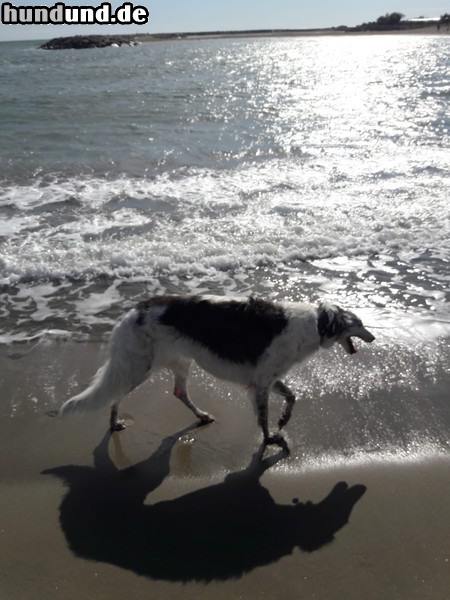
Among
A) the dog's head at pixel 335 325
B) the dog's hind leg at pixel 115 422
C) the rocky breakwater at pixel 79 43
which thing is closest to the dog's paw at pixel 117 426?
the dog's hind leg at pixel 115 422

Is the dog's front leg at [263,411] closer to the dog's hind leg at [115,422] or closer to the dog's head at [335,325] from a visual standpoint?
the dog's head at [335,325]

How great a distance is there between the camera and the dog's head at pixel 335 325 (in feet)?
16.2

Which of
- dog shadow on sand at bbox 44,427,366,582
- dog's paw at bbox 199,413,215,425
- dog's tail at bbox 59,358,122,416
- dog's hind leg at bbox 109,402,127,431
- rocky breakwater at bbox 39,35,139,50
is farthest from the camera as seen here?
rocky breakwater at bbox 39,35,139,50

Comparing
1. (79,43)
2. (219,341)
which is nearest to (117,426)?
(219,341)

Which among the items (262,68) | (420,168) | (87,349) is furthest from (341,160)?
(262,68)

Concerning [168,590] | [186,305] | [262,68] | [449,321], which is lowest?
[168,590]

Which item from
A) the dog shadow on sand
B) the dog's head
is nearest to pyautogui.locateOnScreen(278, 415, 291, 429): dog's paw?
the dog shadow on sand

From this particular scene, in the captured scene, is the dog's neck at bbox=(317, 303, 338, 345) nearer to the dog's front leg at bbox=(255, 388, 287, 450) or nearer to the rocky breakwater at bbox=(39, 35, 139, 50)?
the dog's front leg at bbox=(255, 388, 287, 450)

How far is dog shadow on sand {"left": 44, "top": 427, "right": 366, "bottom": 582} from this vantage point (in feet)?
12.3

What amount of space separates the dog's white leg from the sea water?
51 cm

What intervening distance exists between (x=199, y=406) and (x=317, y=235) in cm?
502

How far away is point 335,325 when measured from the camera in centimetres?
495

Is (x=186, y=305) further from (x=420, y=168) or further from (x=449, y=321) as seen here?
(x=420, y=168)

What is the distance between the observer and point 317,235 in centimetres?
961
